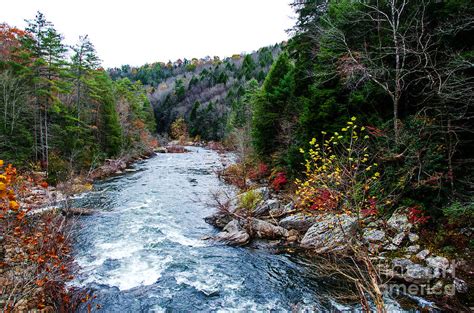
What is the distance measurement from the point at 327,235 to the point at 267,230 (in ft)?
8.55

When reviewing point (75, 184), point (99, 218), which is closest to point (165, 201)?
point (99, 218)

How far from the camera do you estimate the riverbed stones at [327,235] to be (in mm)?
9602

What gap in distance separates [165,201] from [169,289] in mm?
9412

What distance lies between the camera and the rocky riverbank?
23.0ft

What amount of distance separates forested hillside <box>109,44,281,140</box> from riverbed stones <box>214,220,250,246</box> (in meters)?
42.1

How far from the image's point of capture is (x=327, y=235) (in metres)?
10.3

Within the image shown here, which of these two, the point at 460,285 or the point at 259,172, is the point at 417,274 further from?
the point at 259,172

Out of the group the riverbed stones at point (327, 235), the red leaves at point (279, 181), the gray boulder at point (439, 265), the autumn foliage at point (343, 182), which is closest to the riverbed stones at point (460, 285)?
the gray boulder at point (439, 265)

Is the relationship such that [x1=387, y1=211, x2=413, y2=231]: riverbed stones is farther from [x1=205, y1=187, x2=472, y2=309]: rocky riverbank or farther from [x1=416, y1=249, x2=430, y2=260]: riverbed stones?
[x1=416, y1=249, x2=430, y2=260]: riverbed stones

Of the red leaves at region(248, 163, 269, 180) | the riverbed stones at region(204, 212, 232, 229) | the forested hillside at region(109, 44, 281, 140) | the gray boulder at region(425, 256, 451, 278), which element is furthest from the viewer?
the forested hillside at region(109, 44, 281, 140)

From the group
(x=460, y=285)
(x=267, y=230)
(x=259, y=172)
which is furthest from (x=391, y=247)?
(x=259, y=172)

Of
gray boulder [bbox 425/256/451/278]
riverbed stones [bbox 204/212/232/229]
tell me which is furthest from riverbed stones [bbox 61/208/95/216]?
gray boulder [bbox 425/256/451/278]
